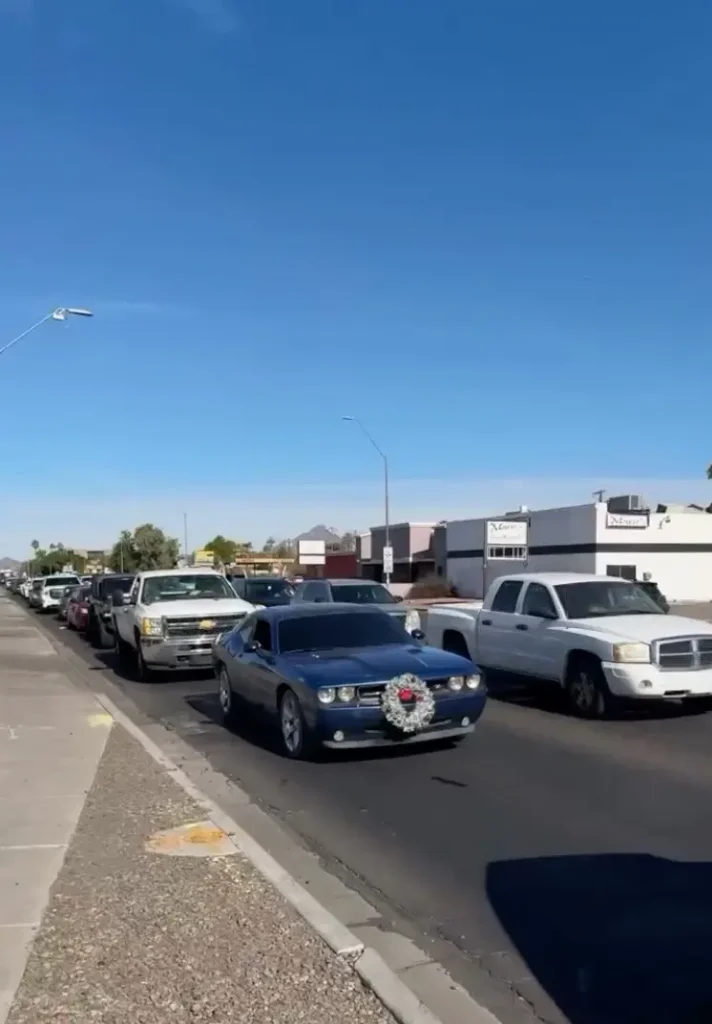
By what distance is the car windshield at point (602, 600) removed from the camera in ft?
44.9

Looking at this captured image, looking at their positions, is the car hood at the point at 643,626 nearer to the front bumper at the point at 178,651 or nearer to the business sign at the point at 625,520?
the front bumper at the point at 178,651

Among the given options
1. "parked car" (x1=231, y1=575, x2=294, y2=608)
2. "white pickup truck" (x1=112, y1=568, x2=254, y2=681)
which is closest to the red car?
"parked car" (x1=231, y1=575, x2=294, y2=608)

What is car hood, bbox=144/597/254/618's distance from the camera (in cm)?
1756

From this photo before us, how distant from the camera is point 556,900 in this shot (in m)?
5.98

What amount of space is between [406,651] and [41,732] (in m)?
4.34

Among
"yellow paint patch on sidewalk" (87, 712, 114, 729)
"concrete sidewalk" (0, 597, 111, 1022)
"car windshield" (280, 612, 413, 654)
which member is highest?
"car windshield" (280, 612, 413, 654)

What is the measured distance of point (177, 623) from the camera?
17.5 m

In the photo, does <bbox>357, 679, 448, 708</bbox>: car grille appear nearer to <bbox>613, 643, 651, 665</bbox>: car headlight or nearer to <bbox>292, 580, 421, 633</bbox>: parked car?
<bbox>613, 643, 651, 665</bbox>: car headlight

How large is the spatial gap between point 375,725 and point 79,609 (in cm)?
2457

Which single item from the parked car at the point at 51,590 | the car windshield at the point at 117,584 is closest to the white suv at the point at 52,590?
the parked car at the point at 51,590

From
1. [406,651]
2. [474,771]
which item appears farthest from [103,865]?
[406,651]

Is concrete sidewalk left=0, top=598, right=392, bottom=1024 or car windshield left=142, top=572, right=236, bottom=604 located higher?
car windshield left=142, top=572, right=236, bottom=604

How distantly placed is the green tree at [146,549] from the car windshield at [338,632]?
105132 millimetres

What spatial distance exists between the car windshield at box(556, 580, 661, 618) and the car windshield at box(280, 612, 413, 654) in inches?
116
